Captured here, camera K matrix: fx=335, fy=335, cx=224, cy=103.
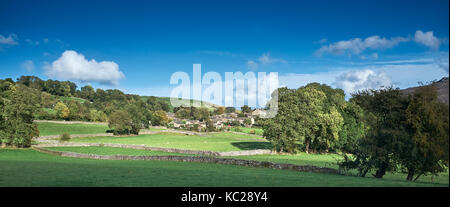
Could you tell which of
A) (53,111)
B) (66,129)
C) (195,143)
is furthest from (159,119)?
(195,143)

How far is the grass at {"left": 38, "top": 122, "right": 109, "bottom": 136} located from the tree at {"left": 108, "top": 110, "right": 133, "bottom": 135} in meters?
5.52

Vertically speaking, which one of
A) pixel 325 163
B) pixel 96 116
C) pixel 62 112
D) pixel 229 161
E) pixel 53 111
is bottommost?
pixel 325 163

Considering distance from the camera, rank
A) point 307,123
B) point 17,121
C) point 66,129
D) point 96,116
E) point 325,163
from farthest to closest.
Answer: point 96,116 < point 66,129 < point 17,121 < point 307,123 < point 325,163

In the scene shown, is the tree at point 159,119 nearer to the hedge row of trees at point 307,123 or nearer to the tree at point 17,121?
the tree at point 17,121

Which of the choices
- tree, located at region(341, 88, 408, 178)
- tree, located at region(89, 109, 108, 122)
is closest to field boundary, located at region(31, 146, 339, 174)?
tree, located at region(341, 88, 408, 178)

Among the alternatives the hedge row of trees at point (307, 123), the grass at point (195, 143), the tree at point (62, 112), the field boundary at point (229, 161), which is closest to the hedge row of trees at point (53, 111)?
the tree at point (62, 112)

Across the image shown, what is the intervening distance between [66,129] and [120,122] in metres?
14.3

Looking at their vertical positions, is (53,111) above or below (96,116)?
above

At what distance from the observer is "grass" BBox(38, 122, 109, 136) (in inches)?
3437

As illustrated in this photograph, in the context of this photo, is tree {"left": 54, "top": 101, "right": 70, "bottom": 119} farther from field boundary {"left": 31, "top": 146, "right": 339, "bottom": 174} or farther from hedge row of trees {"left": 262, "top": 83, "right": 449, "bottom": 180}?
hedge row of trees {"left": 262, "top": 83, "right": 449, "bottom": 180}

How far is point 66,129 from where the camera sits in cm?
9125

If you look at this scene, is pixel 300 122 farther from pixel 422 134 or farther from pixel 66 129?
pixel 66 129
